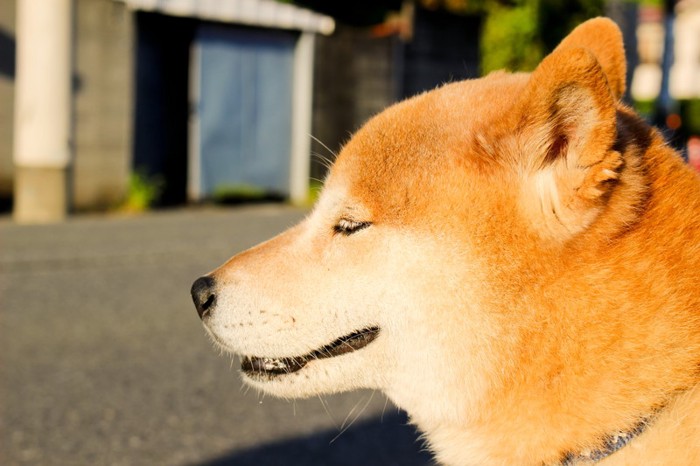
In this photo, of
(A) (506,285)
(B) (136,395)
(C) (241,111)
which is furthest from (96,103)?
(A) (506,285)

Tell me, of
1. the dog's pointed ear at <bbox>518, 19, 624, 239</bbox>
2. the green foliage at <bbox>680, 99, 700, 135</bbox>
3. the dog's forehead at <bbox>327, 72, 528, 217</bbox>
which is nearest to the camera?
the dog's pointed ear at <bbox>518, 19, 624, 239</bbox>

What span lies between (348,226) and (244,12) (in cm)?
1066

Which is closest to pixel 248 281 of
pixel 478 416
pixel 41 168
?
pixel 478 416

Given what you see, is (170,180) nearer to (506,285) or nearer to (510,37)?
(510,37)

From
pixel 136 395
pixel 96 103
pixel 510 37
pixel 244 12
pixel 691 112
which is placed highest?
pixel 244 12

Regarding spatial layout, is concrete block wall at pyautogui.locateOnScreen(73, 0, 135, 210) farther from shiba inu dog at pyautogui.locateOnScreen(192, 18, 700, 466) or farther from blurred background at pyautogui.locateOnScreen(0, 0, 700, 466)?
shiba inu dog at pyautogui.locateOnScreen(192, 18, 700, 466)

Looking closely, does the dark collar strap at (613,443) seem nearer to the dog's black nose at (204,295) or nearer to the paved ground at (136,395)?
the dog's black nose at (204,295)

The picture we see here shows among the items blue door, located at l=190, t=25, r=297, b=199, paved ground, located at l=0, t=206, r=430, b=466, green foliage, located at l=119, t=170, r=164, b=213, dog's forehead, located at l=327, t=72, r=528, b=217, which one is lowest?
green foliage, located at l=119, t=170, r=164, b=213

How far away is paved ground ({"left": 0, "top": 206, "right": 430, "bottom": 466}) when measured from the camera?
153 inches

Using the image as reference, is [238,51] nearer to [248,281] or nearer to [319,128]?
[319,128]

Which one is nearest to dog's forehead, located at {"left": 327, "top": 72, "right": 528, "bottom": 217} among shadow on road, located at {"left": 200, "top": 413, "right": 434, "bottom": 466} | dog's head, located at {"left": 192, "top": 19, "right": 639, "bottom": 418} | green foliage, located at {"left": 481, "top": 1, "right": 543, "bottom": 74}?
dog's head, located at {"left": 192, "top": 19, "right": 639, "bottom": 418}

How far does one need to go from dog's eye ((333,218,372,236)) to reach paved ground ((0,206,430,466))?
0.94m

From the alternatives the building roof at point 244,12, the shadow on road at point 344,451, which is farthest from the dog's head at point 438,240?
the building roof at point 244,12

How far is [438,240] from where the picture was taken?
220 cm
